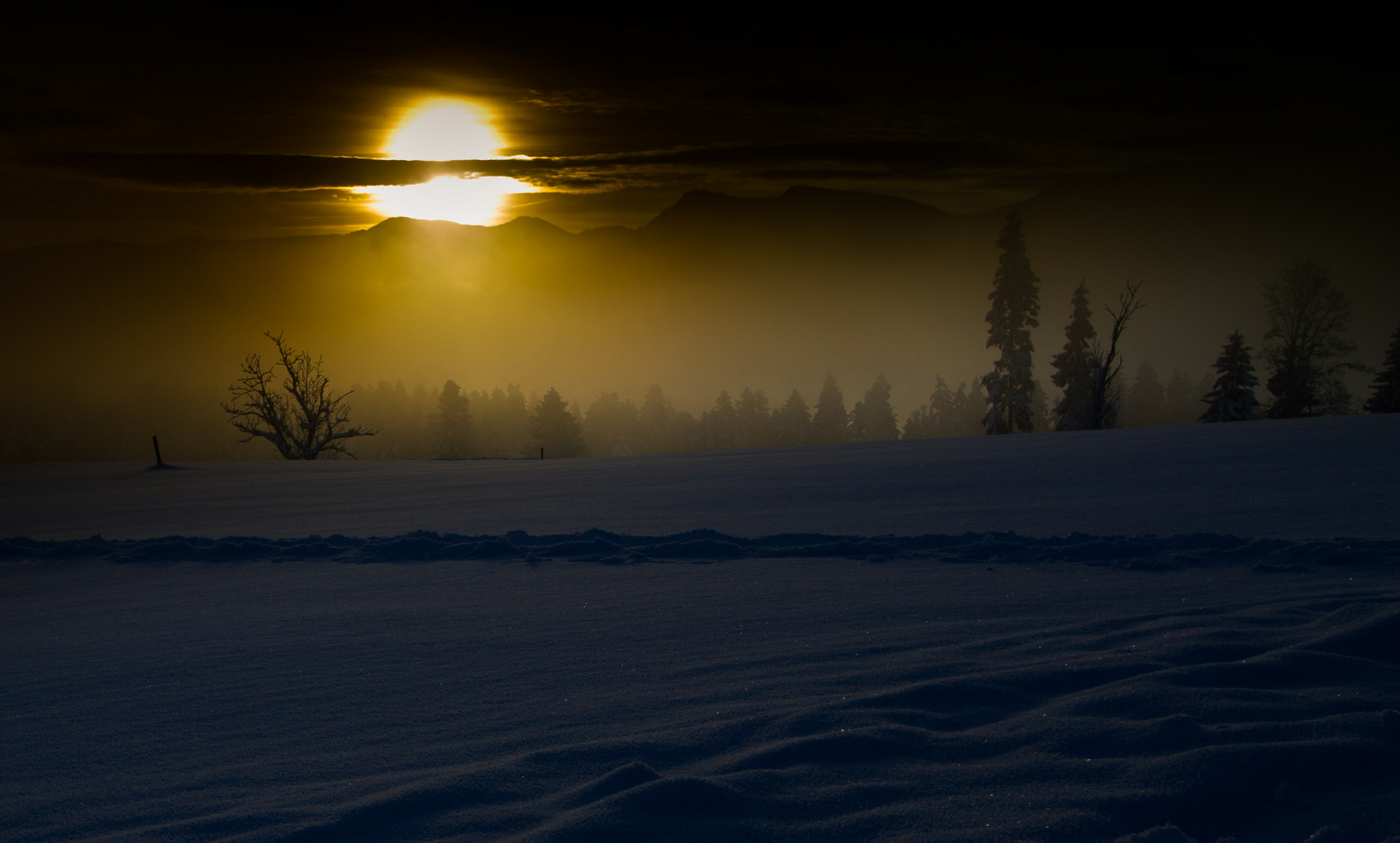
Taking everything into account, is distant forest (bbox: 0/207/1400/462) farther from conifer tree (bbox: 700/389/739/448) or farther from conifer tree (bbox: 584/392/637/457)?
conifer tree (bbox: 584/392/637/457)

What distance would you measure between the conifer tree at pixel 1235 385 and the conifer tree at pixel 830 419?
3832 centimetres

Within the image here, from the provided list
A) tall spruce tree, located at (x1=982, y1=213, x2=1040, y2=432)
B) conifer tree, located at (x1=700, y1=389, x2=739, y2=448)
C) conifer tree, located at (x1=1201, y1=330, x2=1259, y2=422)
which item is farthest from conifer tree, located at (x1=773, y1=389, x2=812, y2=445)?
conifer tree, located at (x1=1201, y1=330, x2=1259, y2=422)

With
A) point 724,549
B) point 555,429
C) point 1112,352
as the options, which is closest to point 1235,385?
point 1112,352

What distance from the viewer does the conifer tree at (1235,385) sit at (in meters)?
31.6

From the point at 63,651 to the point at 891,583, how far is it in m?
4.66

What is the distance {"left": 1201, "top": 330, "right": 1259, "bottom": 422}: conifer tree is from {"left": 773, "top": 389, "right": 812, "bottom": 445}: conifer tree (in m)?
41.5

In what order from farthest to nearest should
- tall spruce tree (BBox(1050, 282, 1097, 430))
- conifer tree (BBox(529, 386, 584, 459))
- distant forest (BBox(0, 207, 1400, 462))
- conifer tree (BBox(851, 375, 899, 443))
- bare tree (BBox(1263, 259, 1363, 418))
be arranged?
1. conifer tree (BBox(851, 375, 899, 443))
2. conifer tree (BBox(529, 386, 584, 459))
3. tall spruce tree (BBox(1050, 282, 1097, 430))
4. bare tree (BBox(1263, 259, 1363, 418))
5. distant forest (BBox(0, 207, 1400, 462))

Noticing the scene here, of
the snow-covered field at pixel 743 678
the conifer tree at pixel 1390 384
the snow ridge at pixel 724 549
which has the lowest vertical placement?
the snow-covered field at pixel 743 678

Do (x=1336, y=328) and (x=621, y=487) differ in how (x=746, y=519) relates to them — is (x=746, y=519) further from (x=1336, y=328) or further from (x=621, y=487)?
(x=1336, y=328)

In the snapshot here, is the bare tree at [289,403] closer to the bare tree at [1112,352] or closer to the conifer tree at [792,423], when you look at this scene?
the bare tree at [1112,352]

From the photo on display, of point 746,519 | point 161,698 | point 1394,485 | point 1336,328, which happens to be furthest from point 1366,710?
point 1336,328

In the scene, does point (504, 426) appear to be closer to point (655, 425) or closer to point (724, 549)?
point (655, 425)

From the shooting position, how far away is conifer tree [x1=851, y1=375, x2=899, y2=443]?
69812 mm

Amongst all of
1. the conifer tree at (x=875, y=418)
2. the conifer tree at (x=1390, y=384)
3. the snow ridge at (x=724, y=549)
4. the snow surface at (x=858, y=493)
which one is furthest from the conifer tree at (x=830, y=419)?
the snow ridge at (x=724, y=549)
